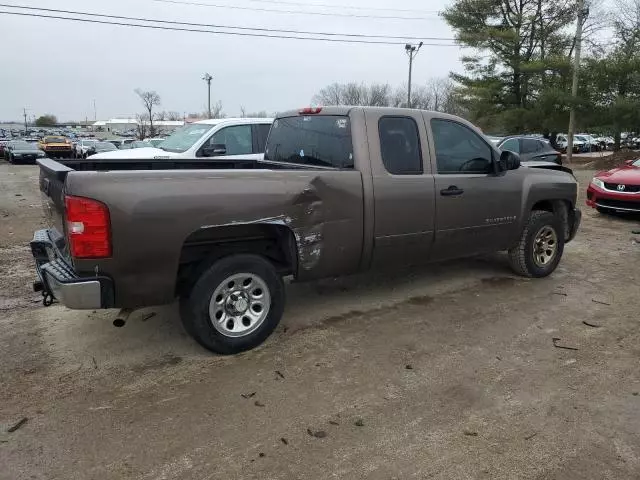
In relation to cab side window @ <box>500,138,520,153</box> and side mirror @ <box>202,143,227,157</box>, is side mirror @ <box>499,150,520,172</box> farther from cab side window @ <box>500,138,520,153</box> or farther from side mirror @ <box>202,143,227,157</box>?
cab side window @ <box>500,138,520,153</box>

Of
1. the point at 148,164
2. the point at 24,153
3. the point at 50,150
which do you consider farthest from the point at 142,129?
the point at 148,164

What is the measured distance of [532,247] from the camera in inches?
234

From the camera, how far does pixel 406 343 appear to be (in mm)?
4246

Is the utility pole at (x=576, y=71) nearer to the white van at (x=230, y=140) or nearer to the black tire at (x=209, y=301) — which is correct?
the white van at (x=230, y=140)

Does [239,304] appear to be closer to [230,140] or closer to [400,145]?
[400,145]

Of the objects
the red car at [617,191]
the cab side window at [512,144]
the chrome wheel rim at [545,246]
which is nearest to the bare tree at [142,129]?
the cab side window at [512,144]

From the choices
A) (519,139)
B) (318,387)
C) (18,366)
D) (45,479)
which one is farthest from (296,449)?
(519,139)

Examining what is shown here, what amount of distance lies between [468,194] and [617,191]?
671 cm

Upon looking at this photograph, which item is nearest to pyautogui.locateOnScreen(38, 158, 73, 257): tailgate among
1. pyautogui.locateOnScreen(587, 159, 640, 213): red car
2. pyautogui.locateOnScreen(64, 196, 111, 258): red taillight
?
pyautogui.locateOnScreen(64, 196, 111, 258): red taillight

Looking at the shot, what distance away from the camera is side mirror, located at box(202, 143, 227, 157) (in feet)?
28.4

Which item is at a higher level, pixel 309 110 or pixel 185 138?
pixel 309 110

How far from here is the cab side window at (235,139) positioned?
8922 mm

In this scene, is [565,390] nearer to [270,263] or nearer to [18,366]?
[270,263]

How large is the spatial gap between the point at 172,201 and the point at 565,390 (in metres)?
2.92
